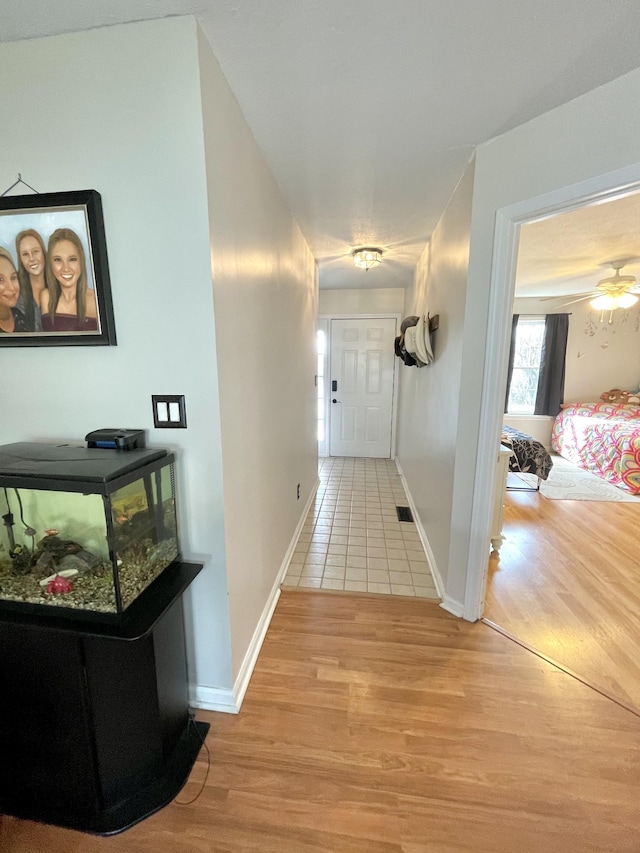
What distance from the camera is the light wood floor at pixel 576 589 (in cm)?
167

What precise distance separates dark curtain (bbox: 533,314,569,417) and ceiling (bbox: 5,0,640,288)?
4489mm

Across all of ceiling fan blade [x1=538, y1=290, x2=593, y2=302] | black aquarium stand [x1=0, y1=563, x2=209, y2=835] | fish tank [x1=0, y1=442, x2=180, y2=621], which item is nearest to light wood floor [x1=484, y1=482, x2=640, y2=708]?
black aquarium stand [x1=0, y1=563, x2=209, y2=835]

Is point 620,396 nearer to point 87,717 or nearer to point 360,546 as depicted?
point 360,546

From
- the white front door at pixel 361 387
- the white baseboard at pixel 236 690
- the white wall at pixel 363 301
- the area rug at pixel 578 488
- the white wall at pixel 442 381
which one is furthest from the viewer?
the white front door at pixel 361 387

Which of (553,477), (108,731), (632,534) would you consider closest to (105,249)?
(108,731)

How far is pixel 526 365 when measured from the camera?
5539 millimetres

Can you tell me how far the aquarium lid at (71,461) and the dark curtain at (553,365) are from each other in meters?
5.91

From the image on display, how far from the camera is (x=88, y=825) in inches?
41.5

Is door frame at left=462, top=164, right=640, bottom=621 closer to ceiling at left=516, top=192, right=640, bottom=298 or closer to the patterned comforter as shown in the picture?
ceiling at left=516, top=192, right=640, bottom=298

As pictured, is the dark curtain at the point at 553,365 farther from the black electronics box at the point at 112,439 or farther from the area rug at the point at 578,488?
the black electronics box at the point at 112,439

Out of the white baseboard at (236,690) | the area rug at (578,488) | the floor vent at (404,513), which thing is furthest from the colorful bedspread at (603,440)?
the white baseboard at (236,690)

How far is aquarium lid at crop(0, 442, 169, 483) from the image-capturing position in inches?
36.2

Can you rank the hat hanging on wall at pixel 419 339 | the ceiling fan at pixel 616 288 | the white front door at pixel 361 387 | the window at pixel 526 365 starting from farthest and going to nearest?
the window at pixel 526 365 → the white front door at pixel 361 387 → the ceiling fan at pixel 616 288 → the hat hanging on wall at pixel 419 339

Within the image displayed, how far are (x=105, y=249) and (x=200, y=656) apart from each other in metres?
1.53
